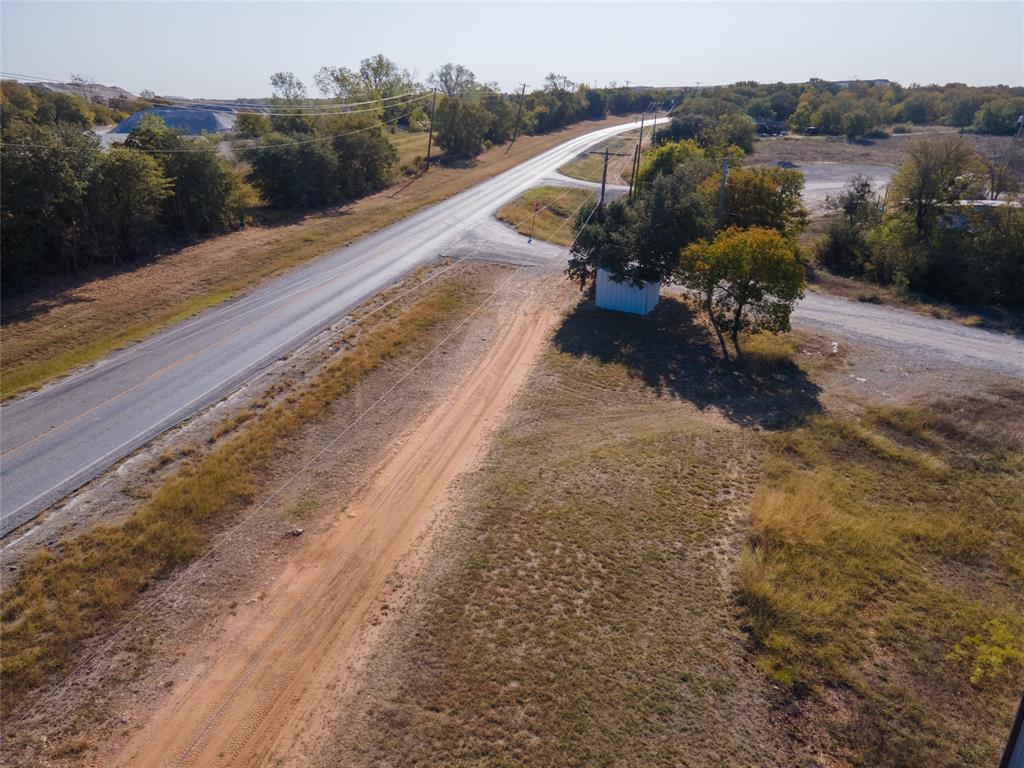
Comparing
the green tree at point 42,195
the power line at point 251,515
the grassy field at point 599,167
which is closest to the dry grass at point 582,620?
the power line at point 251,515

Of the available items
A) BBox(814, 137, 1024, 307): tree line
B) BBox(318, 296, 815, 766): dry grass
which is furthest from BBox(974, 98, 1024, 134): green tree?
BBox(318, 296, 815, 766): dry grass

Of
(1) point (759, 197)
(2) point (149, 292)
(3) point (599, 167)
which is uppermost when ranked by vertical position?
(3) point (599, 167)

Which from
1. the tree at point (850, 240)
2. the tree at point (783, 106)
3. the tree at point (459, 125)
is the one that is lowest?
the tree at point (850, 240)

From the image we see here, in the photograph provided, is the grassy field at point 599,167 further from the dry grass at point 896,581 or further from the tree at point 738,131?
the dry grass at point 896,581

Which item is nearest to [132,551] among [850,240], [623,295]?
[623,295]

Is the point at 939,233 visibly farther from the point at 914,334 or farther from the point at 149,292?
the point at 149,292

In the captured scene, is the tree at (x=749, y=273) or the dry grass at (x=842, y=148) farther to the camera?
the dry grass at (x=842, y=148)

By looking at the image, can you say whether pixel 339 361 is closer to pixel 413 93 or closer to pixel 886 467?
pixel 886 467
